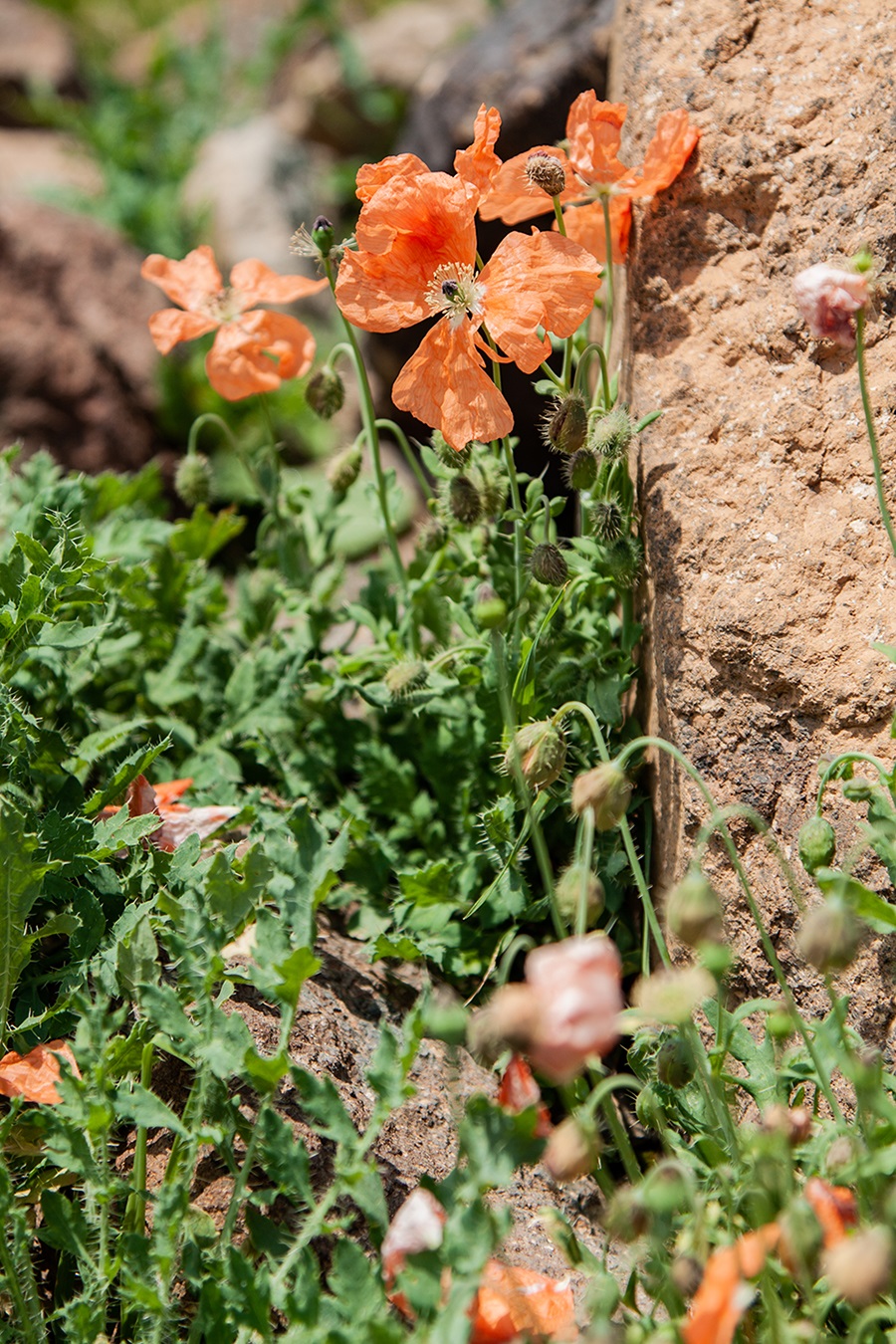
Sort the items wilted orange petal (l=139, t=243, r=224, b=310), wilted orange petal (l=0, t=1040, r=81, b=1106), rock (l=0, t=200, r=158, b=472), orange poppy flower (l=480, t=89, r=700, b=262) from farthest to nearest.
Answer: rock (l=0, t=200, r=158, b=472) < wilted orange petal (l=139, t=243, r=224, b=310) < orange poppy flower (l=480, t=89, r=700, b=262) < wilted orange petal (l=0, t=1040, r=81, b=1106)

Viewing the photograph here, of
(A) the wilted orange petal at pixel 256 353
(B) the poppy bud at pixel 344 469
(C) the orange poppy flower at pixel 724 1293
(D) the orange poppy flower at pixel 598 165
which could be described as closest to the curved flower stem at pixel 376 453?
(B) the poppy bud at pixel 344 469

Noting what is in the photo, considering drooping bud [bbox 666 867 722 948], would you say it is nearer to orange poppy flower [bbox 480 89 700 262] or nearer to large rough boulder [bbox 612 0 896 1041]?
large rough boulder [bbox 612 0 896 1041]

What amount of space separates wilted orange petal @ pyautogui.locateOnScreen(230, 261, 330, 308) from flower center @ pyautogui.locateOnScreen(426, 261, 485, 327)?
66 cm

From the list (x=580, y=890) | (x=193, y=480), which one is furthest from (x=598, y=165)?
(x=580, y=890)

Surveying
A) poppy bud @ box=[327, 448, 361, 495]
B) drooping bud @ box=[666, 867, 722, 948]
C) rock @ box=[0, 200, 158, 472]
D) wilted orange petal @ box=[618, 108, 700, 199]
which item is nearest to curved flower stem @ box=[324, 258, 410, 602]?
poppy bud @ box=[327, 448, 361, 495]

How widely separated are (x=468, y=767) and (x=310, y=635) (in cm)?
53

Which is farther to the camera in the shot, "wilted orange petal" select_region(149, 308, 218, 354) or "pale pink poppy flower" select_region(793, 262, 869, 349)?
"wilted orange petal" select_region(149, 308, 218, 354)

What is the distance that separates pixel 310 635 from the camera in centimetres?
280

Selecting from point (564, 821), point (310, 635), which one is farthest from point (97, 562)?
point (564, 821)

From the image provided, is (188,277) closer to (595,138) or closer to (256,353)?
(256,353)

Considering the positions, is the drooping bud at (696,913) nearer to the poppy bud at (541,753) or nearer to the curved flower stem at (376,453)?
the poppy bud at (541,753)

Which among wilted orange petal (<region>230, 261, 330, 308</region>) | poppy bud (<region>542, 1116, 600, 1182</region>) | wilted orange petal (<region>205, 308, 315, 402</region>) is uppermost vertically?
wilted orange petal (<region>230, 261, 330, 308</region>)

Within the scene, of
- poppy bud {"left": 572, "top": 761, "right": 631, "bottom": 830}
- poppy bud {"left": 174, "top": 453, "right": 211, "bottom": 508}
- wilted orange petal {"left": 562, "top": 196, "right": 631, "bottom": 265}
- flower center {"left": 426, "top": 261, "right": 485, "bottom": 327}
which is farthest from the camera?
poppy bud {"left": 174, "top": 453, "right": 211, "bottom": 508}

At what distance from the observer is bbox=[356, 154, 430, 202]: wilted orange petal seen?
207 centimetres
